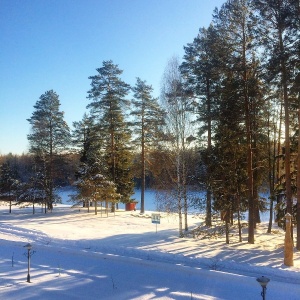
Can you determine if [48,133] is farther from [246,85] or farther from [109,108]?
[246,85]

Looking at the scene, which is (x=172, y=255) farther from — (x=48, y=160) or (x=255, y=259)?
(x=48, y=160)

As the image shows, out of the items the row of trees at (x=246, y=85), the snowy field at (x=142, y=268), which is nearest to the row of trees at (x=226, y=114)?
the row of trees at (x=246, y=85)

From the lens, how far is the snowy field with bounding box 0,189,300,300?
8.06m

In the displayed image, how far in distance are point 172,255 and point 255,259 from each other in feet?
10.3

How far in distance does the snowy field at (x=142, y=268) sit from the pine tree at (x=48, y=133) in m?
11.7

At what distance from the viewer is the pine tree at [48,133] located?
28.6 meters

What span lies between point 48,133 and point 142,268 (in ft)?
69.0

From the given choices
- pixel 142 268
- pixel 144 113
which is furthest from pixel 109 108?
pixel 142 268

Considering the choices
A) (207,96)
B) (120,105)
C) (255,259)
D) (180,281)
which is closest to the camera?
(180,281)

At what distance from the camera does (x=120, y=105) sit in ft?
92.0

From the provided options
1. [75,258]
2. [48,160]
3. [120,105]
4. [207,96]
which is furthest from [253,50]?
[48,160]

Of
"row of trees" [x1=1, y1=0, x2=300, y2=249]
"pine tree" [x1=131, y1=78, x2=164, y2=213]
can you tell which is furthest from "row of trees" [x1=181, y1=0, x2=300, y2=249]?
"pine tree" [x1=131, y1=78, x2=164, y2=213]

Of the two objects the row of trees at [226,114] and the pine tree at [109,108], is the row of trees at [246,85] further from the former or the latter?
the pine tree at [109,108]

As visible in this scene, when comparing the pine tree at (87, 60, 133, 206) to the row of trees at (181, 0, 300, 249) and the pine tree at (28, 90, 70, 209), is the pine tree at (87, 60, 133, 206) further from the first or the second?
the row of trees at (181, 0, 300, 249)
